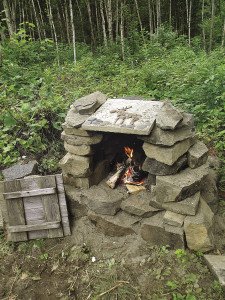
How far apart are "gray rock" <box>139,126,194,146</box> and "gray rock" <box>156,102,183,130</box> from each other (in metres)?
0.10

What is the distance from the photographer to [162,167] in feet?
13.4

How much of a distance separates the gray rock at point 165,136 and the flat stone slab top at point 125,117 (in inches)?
4.5

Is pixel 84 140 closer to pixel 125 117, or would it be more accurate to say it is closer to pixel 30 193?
pixel 125 117

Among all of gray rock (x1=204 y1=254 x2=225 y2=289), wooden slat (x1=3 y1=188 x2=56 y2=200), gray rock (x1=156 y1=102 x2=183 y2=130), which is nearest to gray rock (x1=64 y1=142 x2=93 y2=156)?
wooden slat (x1=3 y1=188 x2=56 y2=200)

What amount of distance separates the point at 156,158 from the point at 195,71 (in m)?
4.48

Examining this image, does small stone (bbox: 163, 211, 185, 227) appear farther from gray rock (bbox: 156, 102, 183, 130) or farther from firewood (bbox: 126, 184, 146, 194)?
gray rock (bbox: 156, 102, 183, 130)

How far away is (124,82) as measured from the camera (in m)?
8.51

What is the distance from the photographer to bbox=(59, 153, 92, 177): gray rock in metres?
4.55

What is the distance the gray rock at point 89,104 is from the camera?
4570 mm

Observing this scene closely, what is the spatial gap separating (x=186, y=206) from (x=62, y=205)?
1.67m

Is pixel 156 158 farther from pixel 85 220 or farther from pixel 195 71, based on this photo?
pixel 195 71

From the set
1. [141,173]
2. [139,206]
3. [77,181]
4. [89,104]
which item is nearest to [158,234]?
[139,206]

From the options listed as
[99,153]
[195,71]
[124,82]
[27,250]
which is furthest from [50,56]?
[27,250]

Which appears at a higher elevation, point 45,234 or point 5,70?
point 5,70
